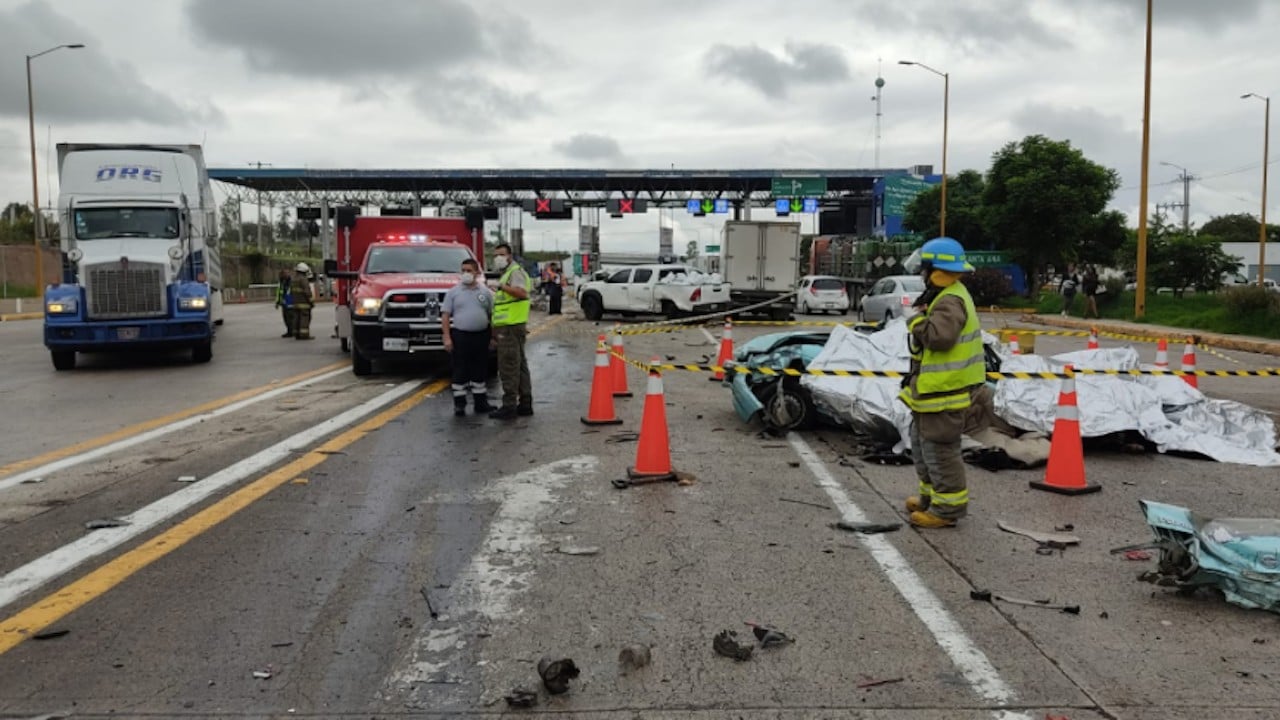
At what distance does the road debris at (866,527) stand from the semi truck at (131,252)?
42.9 feet

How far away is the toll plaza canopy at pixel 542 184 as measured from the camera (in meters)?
64.9

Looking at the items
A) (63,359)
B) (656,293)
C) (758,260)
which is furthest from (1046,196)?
(63,359)

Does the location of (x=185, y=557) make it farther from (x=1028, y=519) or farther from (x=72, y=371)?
(x=72, y=371)

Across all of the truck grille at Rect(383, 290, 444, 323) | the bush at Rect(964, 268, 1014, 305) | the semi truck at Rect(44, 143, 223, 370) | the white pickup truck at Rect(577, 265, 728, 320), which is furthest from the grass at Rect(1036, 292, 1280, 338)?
the semi truck at Rect(44, 143, 223, 370)

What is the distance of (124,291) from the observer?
15.8 meters

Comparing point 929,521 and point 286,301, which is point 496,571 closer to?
point 929,521

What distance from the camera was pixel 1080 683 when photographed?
384cm

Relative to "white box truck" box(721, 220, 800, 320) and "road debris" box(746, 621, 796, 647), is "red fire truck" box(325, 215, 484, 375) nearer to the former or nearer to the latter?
"road debris" box(746, 621, 796, 647)

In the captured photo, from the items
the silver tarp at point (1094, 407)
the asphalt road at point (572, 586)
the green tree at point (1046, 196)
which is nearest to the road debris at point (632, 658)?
the asphalt road at point (572, 586)

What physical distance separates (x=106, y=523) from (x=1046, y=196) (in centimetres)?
4316

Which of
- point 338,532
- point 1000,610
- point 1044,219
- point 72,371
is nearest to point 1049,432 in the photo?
point 1000,610

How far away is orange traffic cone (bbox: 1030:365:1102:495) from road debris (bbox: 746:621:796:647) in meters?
3.80

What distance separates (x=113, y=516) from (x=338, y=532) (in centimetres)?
158

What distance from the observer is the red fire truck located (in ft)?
44.7
